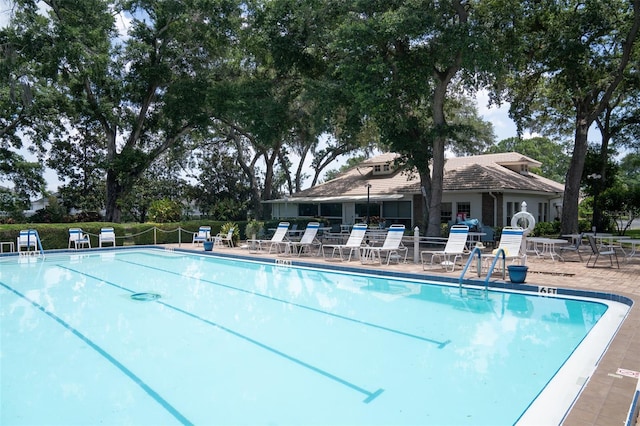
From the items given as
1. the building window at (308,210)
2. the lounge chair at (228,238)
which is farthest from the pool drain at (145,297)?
the building window at (308,210)

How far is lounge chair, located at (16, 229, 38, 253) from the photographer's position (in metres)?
17.8

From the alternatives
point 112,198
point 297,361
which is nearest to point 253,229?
point 112,198

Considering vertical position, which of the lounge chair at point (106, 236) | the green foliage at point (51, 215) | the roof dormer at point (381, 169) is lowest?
the lounge chair at point (106, 236)

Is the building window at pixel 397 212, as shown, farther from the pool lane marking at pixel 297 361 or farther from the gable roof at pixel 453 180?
the pool lane marking at pixel 297 361

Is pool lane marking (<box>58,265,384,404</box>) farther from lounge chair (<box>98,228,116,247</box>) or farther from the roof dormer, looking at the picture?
the roof dormer

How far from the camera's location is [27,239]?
704 inches

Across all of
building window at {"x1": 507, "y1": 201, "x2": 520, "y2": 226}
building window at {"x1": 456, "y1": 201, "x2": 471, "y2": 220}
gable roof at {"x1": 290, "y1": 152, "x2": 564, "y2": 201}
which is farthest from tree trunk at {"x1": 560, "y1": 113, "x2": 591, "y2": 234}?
building window at {"x1": 456, "y1": 201, "x2": 471, "y2": 220}

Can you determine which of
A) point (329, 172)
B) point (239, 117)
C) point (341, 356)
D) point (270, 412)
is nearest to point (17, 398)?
point (270, 412)

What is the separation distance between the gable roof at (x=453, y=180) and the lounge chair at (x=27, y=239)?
44.0ft

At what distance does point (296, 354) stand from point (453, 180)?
18258mm

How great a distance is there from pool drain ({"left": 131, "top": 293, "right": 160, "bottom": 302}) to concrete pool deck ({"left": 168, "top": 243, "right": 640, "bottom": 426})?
5172 mm

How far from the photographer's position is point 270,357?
19.8ft

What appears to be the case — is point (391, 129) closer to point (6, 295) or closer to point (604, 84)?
point (604, 84)

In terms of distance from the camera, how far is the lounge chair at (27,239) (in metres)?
17.8
